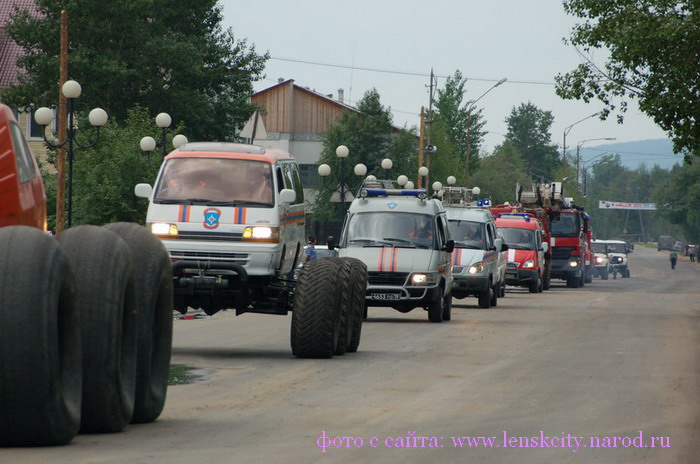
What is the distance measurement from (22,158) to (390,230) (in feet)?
46.4

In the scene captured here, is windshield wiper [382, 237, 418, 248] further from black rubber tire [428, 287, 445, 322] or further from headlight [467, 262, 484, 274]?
headlight [467, 262, 484, 274]

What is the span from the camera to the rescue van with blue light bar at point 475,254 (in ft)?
101

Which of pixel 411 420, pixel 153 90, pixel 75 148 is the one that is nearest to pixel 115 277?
pixel 411 420

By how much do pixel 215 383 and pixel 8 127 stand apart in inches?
162

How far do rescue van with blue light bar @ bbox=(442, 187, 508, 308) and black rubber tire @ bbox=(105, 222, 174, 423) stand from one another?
1989 cm

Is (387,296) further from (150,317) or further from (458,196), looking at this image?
(458,196)

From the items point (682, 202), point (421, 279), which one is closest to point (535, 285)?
point (421, 279)

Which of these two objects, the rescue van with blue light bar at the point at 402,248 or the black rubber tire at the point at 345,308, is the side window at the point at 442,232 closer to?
the rescue van with blue light bar at the point at 402,248

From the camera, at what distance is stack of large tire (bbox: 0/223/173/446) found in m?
8.24

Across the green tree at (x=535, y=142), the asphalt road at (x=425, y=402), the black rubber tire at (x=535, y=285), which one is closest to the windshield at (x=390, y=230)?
the asphalt road at (x=425, y=402)

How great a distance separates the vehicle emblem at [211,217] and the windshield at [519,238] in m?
28.8

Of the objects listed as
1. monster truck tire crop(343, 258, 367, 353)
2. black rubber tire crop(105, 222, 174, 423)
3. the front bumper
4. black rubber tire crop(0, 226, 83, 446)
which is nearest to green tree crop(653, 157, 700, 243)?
the front bumper

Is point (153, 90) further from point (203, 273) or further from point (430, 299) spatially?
point (203, 273)

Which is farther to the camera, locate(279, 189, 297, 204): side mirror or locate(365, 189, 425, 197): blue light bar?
locate(365, 189, 425, 197): blue light bar
